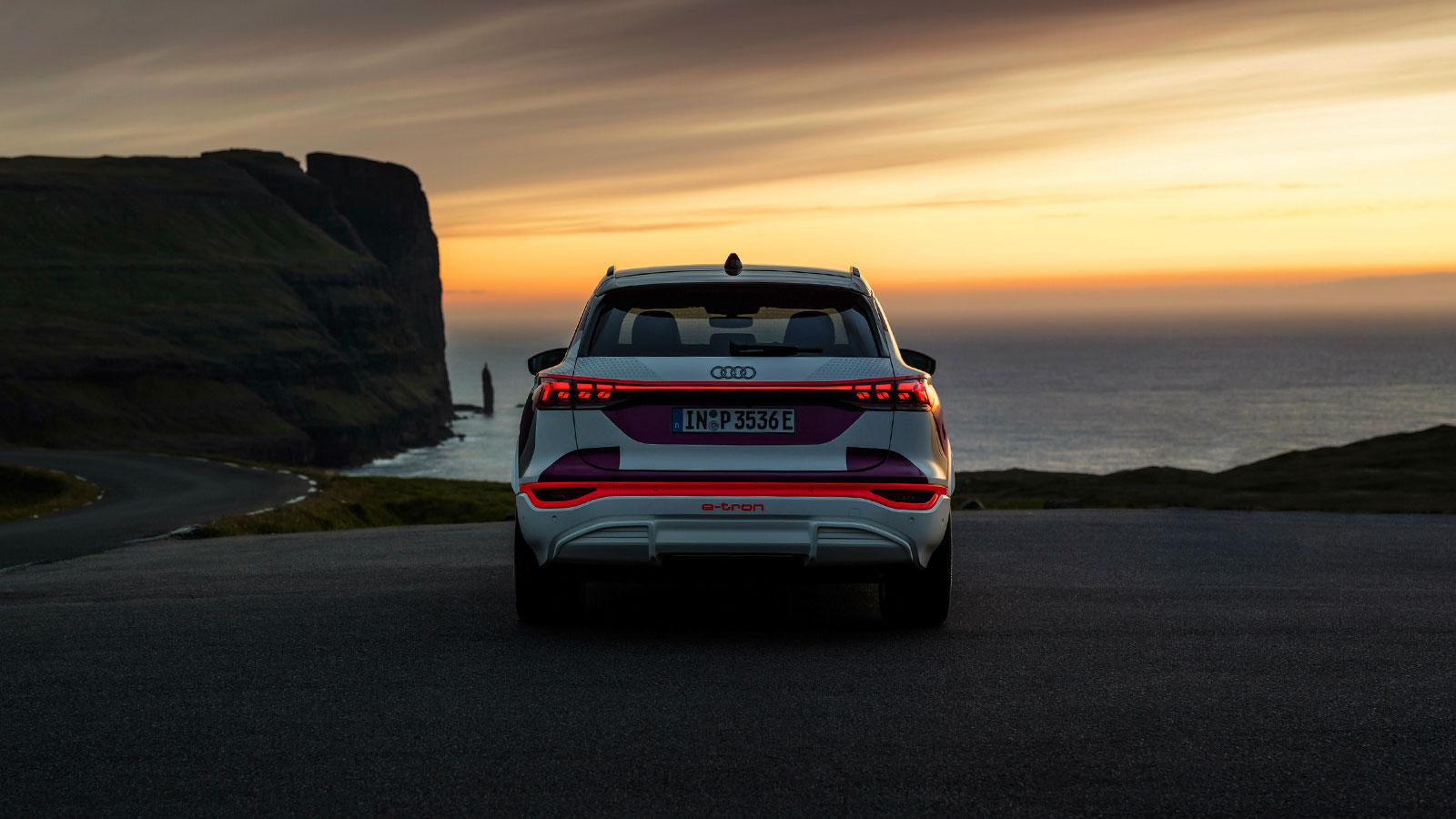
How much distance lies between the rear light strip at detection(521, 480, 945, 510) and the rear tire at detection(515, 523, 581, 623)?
1.54 feet

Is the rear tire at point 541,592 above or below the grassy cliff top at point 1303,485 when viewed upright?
above

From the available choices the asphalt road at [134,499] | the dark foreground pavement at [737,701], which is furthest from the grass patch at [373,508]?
the dark foreground pavement at [737,701]

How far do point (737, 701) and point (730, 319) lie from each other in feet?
7.23

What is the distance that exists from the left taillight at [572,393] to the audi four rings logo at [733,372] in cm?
52

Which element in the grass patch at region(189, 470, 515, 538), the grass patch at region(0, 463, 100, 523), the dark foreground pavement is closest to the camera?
the dark foreground pavement

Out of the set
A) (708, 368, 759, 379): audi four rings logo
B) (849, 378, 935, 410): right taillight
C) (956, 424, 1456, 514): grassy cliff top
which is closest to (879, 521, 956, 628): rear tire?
(849, 378, 935, 410): right taillight

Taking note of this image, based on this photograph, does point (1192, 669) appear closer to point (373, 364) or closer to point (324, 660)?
point (324, 660)

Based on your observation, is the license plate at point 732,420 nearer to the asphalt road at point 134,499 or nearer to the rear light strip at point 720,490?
the rear light strip at point 720,490

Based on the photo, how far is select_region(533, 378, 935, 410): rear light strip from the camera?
6109 millimetres

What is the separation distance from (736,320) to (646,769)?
2.90m

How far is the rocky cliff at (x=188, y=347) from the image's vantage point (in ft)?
419

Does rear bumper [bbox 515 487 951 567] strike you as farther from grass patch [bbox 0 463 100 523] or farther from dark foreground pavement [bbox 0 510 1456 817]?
grass patch [bbox 0 463 100 523]

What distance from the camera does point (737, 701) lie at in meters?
5.36

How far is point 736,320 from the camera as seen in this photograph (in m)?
6.63
